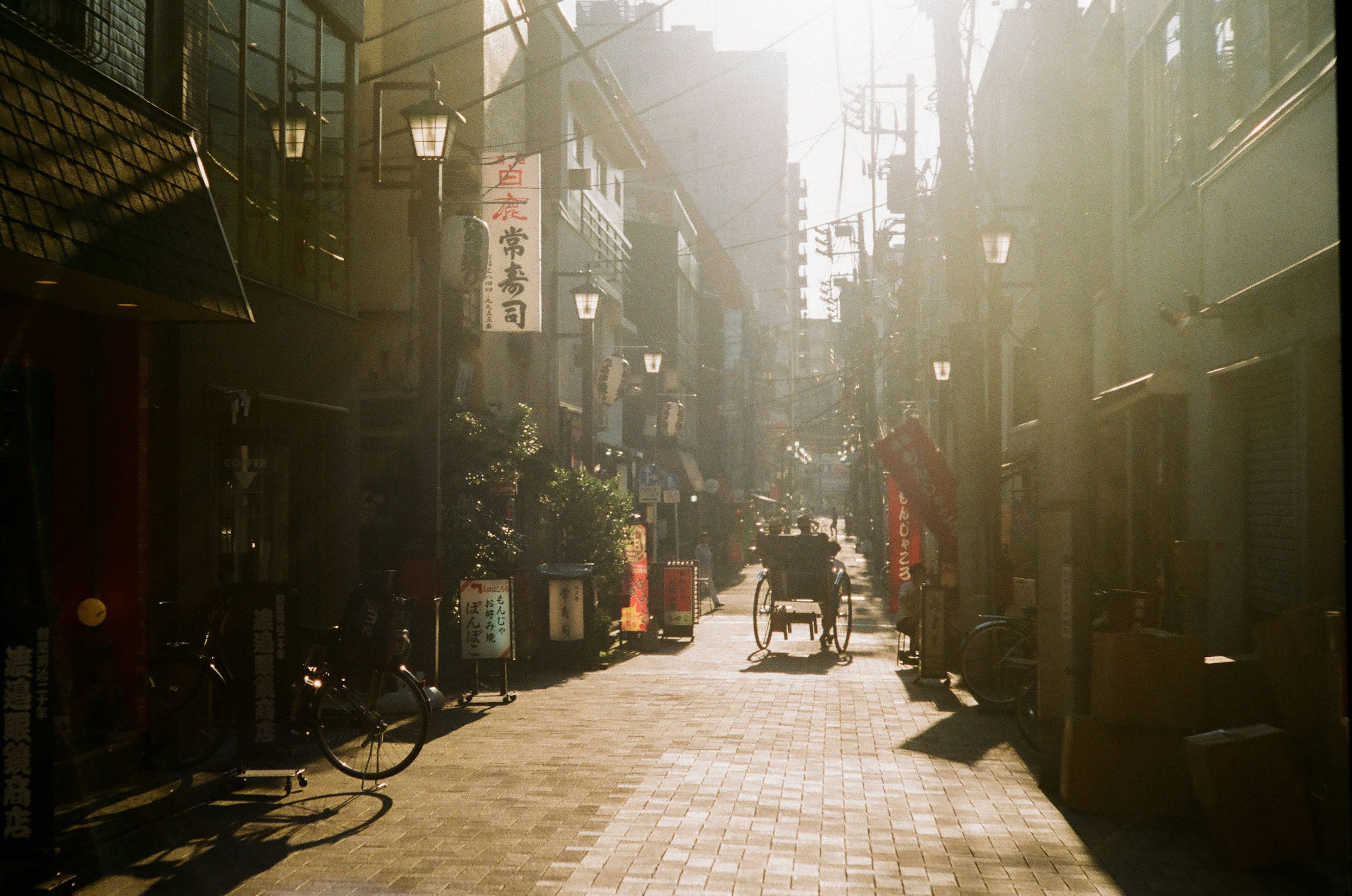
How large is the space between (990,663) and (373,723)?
7126mm

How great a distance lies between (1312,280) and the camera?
977cm

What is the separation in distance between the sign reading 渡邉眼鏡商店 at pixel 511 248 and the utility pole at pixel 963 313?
815 cm

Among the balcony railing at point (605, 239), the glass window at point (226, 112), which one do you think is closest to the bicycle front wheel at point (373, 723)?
the glass window at point (226, 112)

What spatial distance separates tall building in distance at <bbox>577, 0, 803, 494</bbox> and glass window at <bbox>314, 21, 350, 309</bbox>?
56467mm

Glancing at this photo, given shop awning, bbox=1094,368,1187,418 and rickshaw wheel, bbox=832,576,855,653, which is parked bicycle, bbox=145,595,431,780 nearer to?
shop awning, bbox=1094,368,1187,418

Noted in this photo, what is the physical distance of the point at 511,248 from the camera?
2275 centimetres

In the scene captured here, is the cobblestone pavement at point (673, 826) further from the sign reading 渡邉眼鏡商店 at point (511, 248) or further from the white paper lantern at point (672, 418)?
the white paper lantern at point (672, 418)

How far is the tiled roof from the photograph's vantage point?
26.0 ft

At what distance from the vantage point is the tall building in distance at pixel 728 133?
279 feet

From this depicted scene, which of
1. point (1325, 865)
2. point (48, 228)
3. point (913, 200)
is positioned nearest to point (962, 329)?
point (1325, 865)

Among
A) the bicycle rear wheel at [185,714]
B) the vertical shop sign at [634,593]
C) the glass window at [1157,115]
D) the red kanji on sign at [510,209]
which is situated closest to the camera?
the bicycle rear wheel at [185,714]

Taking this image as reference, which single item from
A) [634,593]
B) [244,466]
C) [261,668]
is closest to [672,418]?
[634,593]

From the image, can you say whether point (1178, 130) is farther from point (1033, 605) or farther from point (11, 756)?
point (11, 756)

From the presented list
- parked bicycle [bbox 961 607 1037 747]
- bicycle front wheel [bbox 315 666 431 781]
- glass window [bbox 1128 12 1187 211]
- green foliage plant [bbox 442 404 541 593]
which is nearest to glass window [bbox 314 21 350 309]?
green foliage plant [bbox 442 404 541 593]
